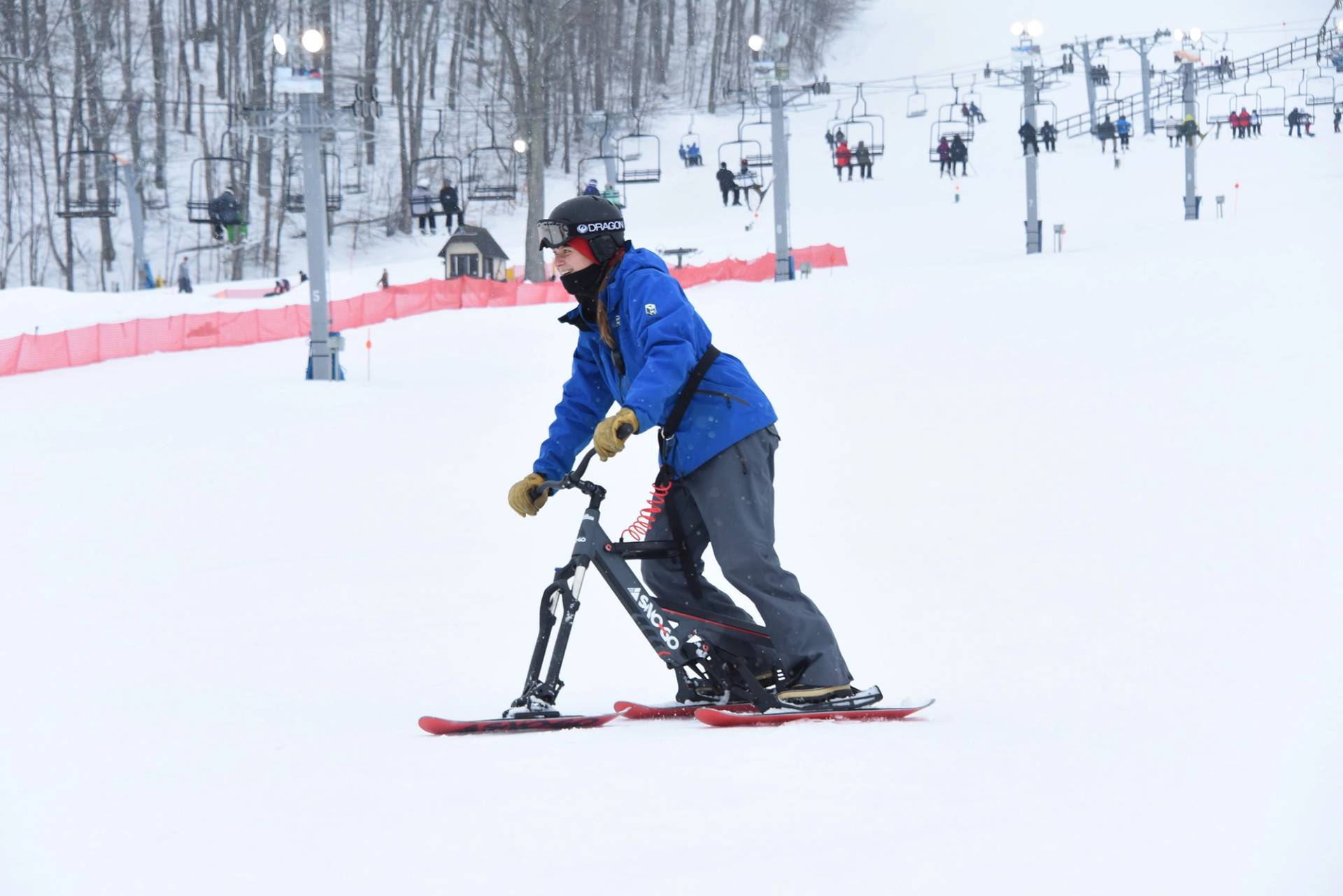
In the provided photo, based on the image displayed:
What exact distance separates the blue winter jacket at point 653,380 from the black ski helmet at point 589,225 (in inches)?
2.7

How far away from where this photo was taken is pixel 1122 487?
9758 millimetres

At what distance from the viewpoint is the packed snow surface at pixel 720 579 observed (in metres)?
2.92

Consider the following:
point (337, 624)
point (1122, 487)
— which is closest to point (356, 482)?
point (337, 624)

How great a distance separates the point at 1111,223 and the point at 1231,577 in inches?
1559

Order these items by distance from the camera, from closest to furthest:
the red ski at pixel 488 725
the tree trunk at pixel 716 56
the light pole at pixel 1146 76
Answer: the red ski at pixel 488 725 < the light pole at pixel 1146 76 < the tree trunk at pixel 716 56

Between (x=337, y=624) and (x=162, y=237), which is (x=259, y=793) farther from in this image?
(x=162, y=237)

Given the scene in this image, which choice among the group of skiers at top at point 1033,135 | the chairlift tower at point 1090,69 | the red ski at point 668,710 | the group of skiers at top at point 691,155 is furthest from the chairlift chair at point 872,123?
the red ski at point 668,710

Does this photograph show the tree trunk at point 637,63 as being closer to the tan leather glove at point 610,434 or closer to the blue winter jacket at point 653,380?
the blue winter jacket at point 653,380

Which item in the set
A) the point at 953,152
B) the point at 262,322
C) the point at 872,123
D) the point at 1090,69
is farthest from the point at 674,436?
the point at 1090,69

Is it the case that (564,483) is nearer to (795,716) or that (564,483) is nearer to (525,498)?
(525,498)

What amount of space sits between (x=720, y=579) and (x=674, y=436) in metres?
4.09

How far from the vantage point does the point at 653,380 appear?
3.98 metres

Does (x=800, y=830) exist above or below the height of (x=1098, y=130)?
below

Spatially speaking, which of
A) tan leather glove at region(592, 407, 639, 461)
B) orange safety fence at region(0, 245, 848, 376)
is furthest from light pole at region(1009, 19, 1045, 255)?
tan leather glove at region(592, 407, 639, 461)
